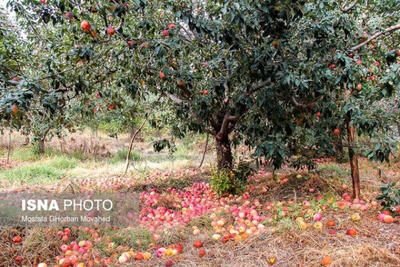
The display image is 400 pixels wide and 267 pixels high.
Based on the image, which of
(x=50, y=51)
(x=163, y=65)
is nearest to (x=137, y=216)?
(x=163, y=65)

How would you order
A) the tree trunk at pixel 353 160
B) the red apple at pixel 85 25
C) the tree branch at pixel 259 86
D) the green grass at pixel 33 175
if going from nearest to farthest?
the red apple at pixel 85 25 < the tree trunk at pixel 353 160 < the tree branch at pixel 259 86 < the green grass at pixel 33 175

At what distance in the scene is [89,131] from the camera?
15375 millimetres

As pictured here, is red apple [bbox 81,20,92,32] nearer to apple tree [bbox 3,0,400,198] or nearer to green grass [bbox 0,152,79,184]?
apple tree [bbox 3,0,400,198]

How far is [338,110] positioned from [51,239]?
3262 millimetres

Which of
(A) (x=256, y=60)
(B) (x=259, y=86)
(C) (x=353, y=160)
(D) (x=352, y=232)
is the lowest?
(D) (x=352, y=232)

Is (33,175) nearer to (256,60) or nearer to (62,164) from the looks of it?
(62,164)

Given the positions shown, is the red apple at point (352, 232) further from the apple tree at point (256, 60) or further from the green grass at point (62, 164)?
the green grass at point (62, 164)

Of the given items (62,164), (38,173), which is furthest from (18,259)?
(62,164)

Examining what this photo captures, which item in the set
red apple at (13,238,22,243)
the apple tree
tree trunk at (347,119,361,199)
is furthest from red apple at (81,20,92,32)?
tree trunk at (347,119,361,199)

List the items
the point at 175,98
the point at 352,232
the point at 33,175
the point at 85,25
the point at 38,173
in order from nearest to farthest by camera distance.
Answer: the point at 352,232 < the point at 85,25 < the point at 175,98 < the point at 33,175 < the point at 38,173

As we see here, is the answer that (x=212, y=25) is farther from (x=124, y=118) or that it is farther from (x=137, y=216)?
(x=124, y=118)

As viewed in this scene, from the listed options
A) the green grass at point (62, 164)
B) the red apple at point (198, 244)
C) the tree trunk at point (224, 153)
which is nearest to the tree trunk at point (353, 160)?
the tree trunk at point (224, 153)

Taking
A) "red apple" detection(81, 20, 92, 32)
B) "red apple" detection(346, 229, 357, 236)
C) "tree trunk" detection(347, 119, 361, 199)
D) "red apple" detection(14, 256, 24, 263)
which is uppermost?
"red apple" detection(81, 20, 92, 32)

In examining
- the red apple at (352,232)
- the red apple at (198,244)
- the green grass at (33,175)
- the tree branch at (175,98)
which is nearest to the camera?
the red apple at (352,232)
